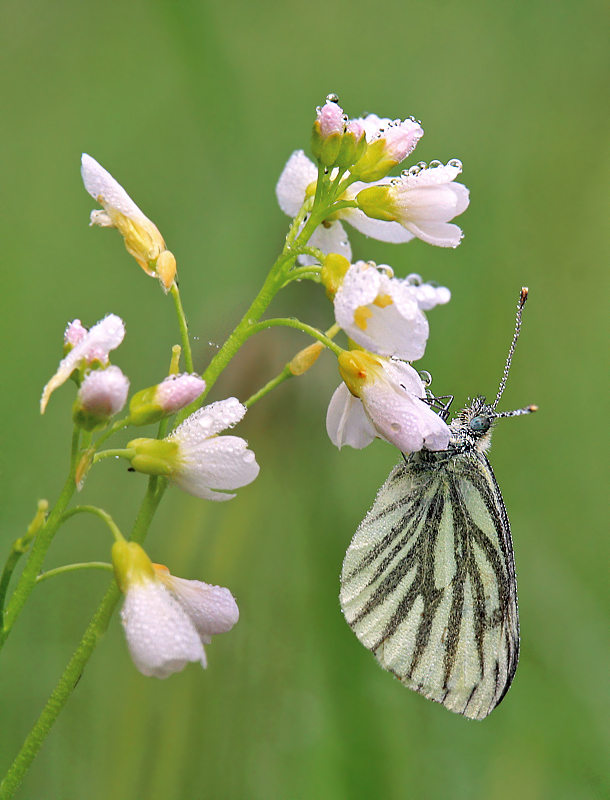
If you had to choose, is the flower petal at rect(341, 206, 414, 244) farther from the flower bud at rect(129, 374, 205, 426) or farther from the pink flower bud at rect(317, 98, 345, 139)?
the flower bud at rect(129, 374, 205, 426)

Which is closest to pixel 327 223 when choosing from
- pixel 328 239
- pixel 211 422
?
pixel 328 239

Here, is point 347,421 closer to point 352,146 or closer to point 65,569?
point 352,146

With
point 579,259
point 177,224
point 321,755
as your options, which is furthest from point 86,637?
point 579,259

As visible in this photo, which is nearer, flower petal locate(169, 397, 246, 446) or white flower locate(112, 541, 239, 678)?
white flower locate(112, 541, 239, 678)

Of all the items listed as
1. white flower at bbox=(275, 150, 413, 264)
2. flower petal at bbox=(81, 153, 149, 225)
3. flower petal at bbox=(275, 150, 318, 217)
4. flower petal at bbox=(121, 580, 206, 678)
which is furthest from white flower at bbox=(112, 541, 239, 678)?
flower petal at bbox=(275, 150, 318, 217)

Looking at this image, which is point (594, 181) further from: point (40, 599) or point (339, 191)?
point (40, 599)
